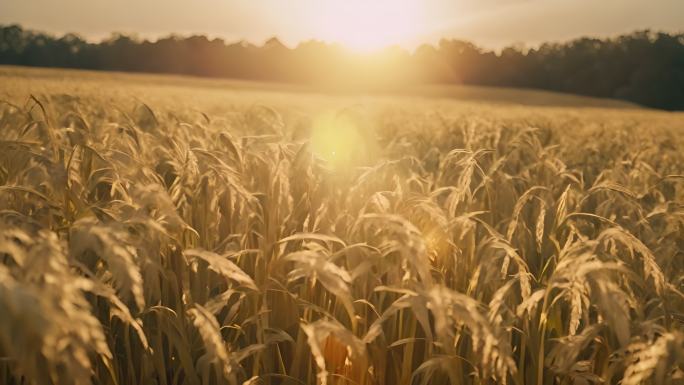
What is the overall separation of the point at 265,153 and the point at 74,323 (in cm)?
149

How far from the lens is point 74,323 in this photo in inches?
25.9

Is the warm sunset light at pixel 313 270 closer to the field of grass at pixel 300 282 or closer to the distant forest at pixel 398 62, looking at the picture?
the field of grass at pixel 300 282

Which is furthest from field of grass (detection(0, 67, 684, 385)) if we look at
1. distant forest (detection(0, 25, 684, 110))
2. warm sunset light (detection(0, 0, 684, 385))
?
distant forest (detection(0, 25, 684, 110))

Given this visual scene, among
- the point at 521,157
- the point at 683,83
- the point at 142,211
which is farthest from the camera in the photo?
the point at 683,83

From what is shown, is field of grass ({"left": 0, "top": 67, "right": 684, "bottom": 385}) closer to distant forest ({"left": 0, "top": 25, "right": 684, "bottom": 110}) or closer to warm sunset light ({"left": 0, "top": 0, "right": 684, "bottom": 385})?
warm sunset light ({"left": 0, "top": 0, "right": 684, "bottom": 385})

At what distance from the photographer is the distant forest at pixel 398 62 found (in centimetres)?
5109

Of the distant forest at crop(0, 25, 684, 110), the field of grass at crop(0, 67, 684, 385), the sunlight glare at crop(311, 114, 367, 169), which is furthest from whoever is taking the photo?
the distant forest at crop(0, 25, 684, 110)

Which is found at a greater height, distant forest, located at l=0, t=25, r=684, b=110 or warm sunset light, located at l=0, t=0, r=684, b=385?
distant forest, located at l=0, t=25, r=684, b=110

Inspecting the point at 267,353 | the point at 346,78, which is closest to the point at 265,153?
the point at 267,353

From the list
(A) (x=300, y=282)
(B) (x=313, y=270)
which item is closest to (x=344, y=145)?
(A) (x=300, y=282)

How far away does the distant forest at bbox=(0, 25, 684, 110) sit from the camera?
2012 inches

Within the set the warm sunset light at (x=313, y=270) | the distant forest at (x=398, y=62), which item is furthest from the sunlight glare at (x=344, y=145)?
the distant forest at (x=398, y=62)

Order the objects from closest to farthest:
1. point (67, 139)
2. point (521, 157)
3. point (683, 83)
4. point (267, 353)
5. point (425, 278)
→ point (425, 278)
point (267, 353)
point (67, 139)
point (521, 157)
point (683, 83)

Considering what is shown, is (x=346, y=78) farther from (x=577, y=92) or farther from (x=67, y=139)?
(x=67, y=139)
